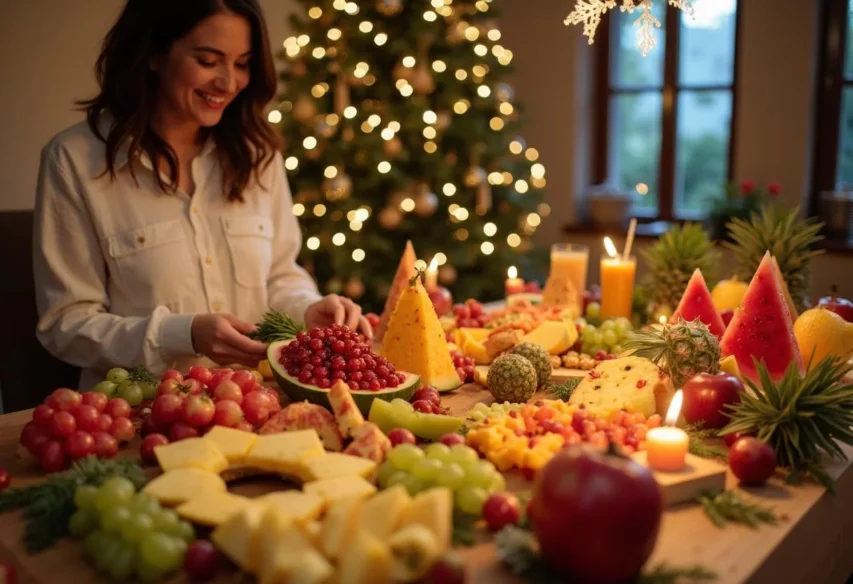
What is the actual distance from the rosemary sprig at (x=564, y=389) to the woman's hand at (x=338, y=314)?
548mm

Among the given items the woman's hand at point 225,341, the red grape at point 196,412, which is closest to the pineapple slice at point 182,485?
the red grape at point 196,412

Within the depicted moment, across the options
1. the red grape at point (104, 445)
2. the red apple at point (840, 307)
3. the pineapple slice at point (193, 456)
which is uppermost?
the red apple at point (840, 307)

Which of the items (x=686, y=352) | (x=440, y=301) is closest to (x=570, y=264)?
(x=440, y=301)

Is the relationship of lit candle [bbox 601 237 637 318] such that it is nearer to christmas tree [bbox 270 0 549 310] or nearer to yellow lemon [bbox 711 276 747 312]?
yellow lemon [bbox 711 276 747 312]

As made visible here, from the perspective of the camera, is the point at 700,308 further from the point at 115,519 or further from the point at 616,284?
the point at 115,519

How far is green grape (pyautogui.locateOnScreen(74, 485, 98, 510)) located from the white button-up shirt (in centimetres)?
88

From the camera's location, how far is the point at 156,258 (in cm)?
238

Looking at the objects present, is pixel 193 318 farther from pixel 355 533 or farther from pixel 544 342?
pixel 355 533

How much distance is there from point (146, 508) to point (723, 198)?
14.7 feet

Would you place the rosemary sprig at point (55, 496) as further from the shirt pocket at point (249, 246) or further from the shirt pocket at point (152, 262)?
the shirt pocket at point (249, 246)

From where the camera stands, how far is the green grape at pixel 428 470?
128cm

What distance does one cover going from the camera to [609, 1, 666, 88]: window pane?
18.1 ft

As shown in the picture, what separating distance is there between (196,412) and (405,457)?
0.46m

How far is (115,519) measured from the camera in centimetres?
114
